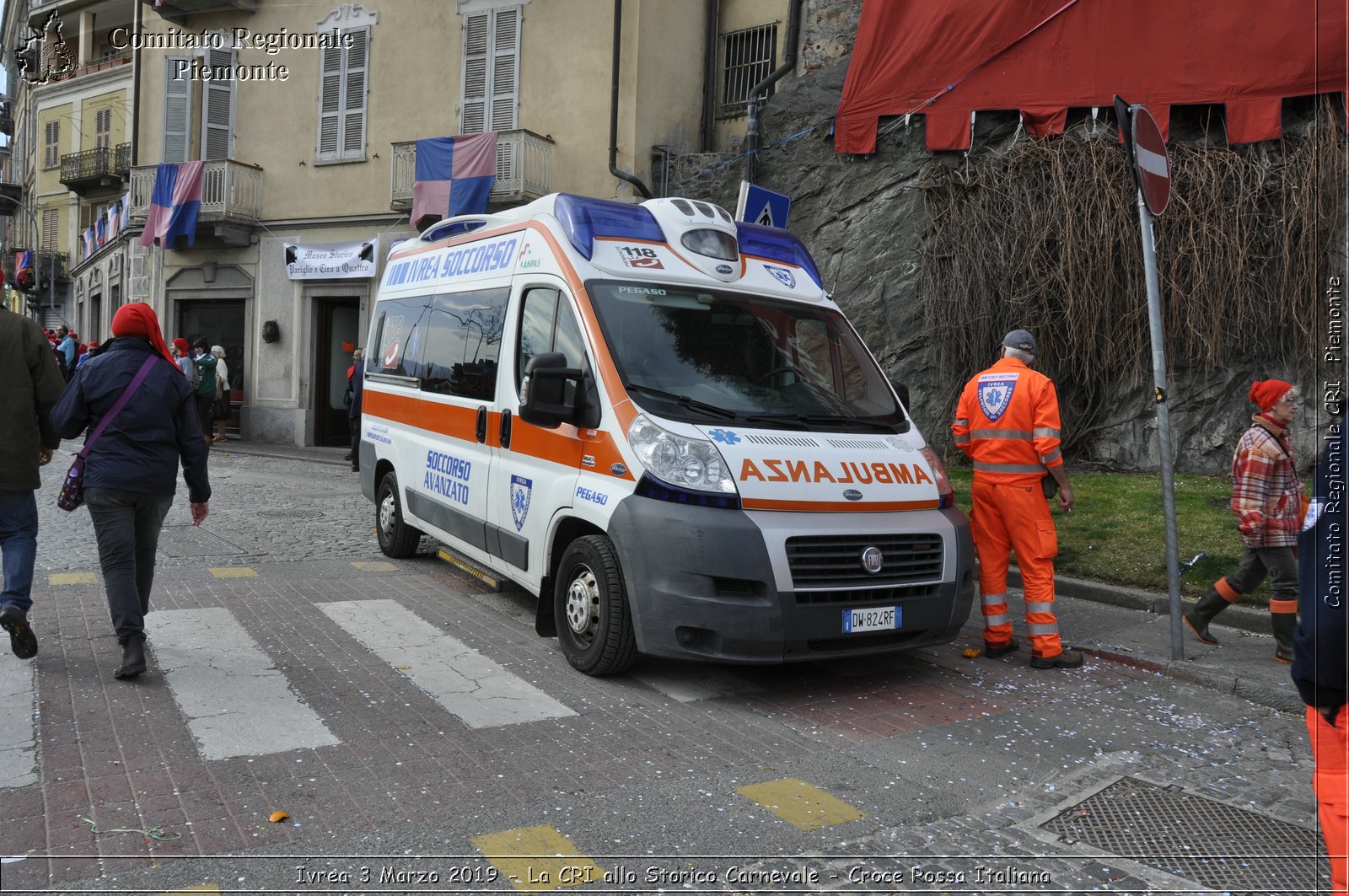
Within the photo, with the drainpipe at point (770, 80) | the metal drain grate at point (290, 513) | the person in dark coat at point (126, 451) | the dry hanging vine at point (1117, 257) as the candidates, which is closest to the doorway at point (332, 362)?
the drainpipe at point (770, 80)

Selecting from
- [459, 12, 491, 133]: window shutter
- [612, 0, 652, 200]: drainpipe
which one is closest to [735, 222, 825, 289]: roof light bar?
[612, 0, 652, 200]: drainpipe

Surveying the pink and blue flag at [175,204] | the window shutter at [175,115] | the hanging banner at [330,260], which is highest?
the window shutter at [175,115]

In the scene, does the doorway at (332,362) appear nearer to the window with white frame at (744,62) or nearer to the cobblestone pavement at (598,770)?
the window with white frame at (744,62)

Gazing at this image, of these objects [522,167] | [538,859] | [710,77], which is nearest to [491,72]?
[522,167]

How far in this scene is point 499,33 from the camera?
18.9 metres

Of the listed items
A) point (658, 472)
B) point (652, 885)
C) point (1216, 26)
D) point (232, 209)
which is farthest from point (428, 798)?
point (232, 209)

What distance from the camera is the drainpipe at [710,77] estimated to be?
18578 mm

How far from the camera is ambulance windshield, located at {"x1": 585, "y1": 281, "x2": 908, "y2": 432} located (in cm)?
553

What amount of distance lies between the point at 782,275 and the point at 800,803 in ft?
11.4

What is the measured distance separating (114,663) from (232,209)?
17.3 m

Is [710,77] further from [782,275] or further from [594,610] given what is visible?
[594,610]

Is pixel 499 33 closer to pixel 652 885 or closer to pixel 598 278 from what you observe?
pixel 598 278

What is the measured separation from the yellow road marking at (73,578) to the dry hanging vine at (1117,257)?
10320 mm

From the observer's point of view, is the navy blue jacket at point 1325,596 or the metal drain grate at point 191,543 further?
the metal drain grate at point 191,543
